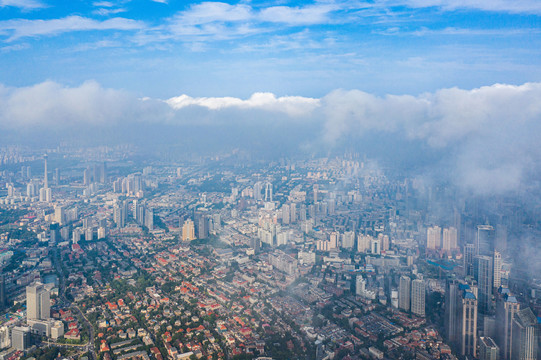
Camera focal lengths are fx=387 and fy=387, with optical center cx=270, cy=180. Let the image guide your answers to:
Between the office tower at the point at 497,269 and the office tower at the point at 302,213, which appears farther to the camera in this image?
the office tower at the point at 302,213

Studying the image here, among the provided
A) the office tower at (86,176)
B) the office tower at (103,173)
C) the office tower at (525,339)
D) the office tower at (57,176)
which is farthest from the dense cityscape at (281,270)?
the office tower at (103,173)

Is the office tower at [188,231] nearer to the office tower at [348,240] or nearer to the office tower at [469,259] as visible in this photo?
the office tower at [348,240]

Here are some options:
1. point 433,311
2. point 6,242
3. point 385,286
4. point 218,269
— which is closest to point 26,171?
point 6,242

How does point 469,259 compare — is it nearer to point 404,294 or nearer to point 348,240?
point 404,294

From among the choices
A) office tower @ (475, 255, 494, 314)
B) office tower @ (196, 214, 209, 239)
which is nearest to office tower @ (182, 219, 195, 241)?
office tower @ (196, 214, 209, 239)

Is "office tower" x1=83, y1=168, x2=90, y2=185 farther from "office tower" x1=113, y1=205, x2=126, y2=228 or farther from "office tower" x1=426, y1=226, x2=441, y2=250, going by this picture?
"office tower" x1=426, y1=226, x2=441, y2=250

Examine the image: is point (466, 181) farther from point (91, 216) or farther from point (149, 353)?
point (91, 216)

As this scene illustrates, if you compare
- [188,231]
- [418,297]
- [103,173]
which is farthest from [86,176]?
[418,297]
